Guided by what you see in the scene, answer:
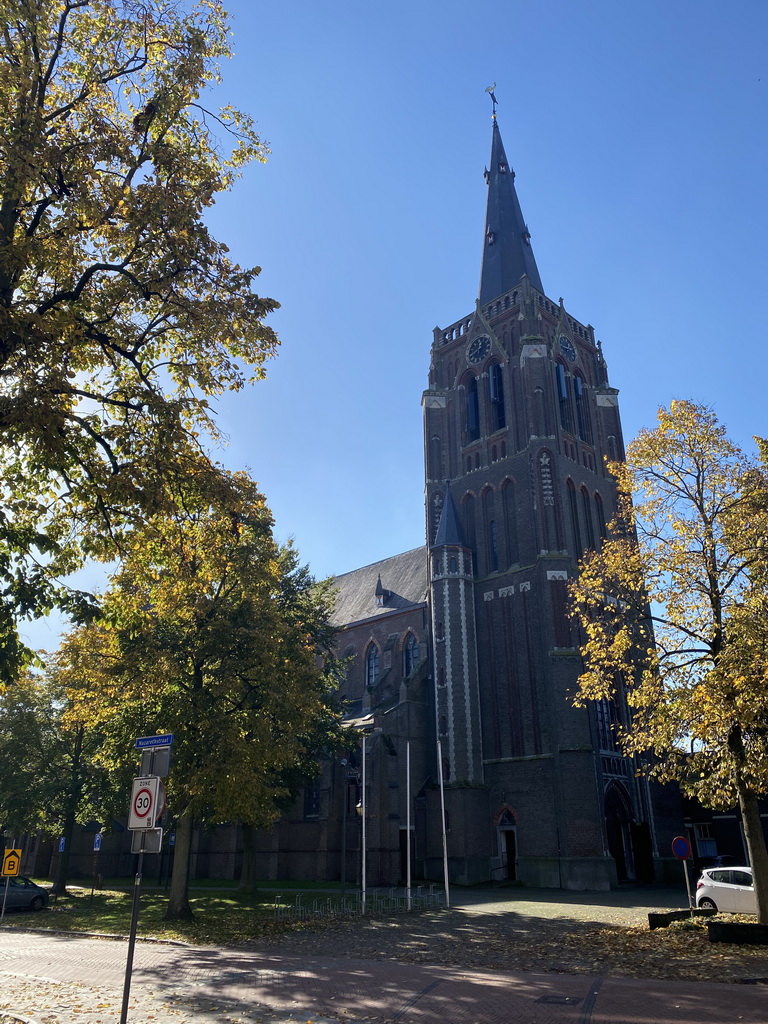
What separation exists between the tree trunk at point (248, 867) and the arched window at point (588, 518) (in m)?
22.1

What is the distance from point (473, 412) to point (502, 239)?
12.6 m

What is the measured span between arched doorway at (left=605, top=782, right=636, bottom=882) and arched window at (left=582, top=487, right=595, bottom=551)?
12.4 meters

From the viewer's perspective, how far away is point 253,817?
21.6m

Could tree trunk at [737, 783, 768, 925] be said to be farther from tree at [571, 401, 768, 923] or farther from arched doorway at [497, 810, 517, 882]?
arched doorway at [497, 810, 517, 882]

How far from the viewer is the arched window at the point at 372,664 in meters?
49.1

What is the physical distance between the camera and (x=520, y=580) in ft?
128

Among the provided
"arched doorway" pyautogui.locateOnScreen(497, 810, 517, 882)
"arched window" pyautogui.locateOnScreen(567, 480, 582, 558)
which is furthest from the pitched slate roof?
"arched doorway" pyautogui.locateOnScreen(497, 810, 517, 882)

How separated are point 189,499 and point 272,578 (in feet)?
36.0

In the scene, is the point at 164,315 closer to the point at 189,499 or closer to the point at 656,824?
the point at 189,499

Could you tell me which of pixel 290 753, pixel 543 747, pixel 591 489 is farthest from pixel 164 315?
pixel 591 489

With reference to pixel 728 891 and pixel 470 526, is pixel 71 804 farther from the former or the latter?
pixel 728 891

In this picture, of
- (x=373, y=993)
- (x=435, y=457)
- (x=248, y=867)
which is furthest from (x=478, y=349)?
(x=373, y=993)

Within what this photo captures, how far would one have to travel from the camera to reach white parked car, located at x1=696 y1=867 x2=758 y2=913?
64.1 feet

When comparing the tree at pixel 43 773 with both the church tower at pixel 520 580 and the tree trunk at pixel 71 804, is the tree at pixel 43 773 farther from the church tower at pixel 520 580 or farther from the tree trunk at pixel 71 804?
the church tower at pixel 520 580
